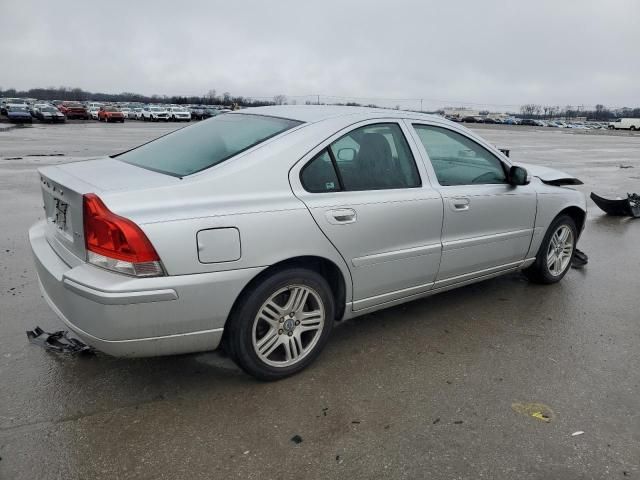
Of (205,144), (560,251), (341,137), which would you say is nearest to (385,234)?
(341,137)

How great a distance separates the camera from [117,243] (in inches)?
101

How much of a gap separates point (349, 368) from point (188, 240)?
4.58 feet

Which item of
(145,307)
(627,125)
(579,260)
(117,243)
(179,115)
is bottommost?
(579,260)

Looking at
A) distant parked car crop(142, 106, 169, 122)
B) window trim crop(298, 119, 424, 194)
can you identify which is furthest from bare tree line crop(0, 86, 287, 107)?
window trim crop(298, 119, 424, 194)

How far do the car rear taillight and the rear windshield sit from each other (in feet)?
1.78

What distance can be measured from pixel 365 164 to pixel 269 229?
961mm

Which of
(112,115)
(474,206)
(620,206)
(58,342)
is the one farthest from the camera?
(112,115)

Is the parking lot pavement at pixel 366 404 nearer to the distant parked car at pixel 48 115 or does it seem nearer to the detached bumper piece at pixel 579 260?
the detached bumper piece at pixel 579 260

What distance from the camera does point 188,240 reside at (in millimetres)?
2621

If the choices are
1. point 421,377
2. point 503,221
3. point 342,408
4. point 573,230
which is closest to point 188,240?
point 342,408

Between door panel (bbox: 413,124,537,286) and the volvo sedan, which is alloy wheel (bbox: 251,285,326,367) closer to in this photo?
the volvo sedan

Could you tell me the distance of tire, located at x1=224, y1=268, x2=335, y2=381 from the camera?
9.56 ft

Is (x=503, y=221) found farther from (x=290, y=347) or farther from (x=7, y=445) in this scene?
(x=7, y=445)

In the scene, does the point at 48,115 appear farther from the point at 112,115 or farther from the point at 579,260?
the point at 579,260
